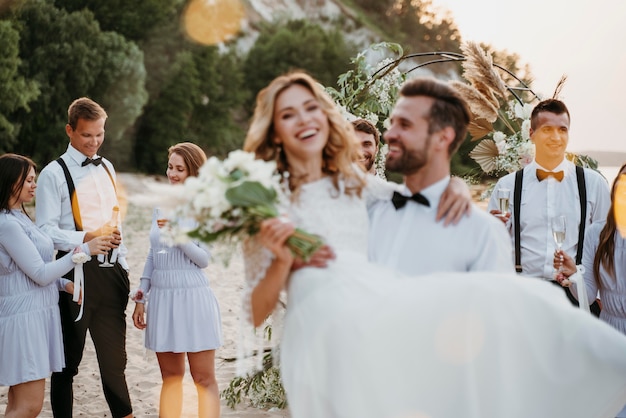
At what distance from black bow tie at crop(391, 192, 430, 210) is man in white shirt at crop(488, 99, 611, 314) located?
1.97 metres

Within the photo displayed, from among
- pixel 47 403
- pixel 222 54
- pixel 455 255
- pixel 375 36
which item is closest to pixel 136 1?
pixel 222 54

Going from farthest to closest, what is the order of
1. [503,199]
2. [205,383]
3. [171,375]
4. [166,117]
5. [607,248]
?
1. [166,117]
2. [171,375]
3. [205,383]
4. [503,199]
5. [607,248]

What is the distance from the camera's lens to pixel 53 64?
31125 millimetres

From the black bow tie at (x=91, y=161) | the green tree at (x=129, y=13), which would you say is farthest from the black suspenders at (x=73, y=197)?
the green tree at (x=129, y=13)

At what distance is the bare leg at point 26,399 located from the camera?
452cm

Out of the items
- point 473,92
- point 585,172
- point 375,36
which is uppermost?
point 375,36

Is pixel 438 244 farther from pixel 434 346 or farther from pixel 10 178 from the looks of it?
pixel 10 178

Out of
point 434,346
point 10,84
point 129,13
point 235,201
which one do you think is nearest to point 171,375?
point 235,201

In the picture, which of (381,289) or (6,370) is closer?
(381,289)

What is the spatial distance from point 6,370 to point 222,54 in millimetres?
46103

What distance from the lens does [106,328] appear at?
5.14 m

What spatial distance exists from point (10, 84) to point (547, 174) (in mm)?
26331

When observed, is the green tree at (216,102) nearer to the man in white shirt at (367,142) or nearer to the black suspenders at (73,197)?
the black suspenders at (73,197)

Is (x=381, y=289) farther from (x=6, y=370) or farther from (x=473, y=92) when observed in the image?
(x=473, y=92)
